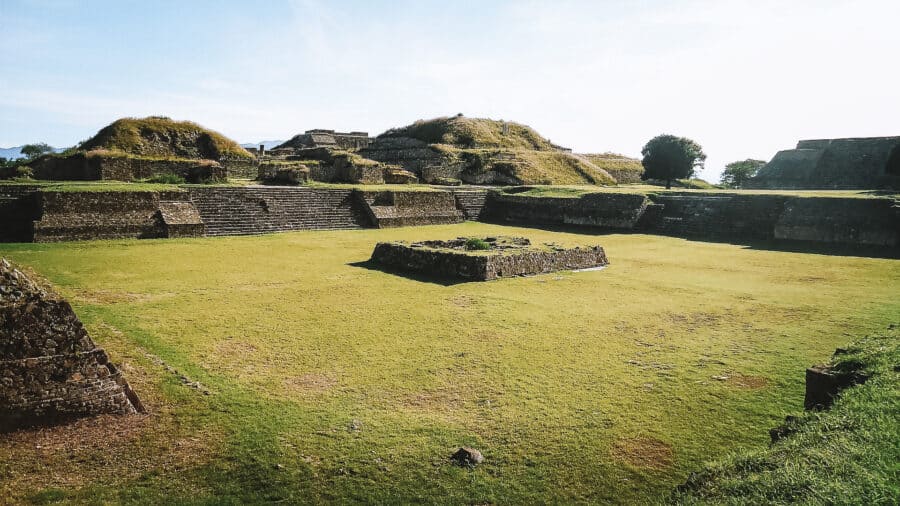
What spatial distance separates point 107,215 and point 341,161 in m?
15.2

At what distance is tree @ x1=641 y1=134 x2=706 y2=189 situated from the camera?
2898 cm

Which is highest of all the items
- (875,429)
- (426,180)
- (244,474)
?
(426,180)

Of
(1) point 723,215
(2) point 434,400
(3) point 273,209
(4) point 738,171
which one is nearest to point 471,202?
(3) point 273,209

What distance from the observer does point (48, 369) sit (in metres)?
4.75

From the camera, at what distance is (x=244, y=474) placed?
160 inches

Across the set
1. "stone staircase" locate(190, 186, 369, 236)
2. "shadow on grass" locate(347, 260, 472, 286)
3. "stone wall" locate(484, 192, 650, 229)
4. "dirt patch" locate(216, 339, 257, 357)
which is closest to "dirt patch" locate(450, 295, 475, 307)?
"shadow on grass" locate(347, 260, 472, 286)

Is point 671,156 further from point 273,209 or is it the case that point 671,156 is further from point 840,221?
point 273,209

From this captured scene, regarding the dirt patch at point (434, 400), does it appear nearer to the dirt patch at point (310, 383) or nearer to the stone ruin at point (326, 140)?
the dirt patch at point (310, 383)

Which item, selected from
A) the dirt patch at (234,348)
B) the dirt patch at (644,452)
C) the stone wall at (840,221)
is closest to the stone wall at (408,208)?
the stone wall at (840,221)

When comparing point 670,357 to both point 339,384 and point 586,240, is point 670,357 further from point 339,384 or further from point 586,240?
point 586,240

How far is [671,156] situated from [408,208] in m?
15.7

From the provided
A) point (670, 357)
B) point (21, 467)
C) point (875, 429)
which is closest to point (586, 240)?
point (670, 357)

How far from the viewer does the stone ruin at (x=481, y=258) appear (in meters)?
11.3

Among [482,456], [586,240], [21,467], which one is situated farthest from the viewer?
[586,240]
